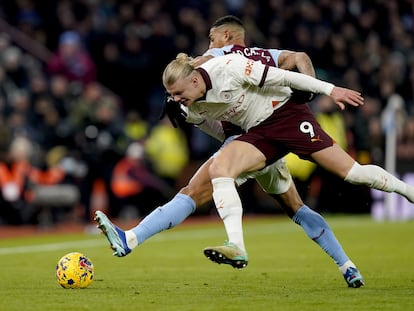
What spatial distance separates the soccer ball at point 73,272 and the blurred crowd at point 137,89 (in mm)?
8335

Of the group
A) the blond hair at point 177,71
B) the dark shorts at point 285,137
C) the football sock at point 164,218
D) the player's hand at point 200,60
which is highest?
the player's hand at point 200,60

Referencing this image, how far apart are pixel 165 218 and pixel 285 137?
1.09m

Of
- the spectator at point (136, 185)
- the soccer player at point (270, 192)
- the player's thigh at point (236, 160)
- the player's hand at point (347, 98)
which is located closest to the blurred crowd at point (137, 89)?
the spectator at point (136, 185)

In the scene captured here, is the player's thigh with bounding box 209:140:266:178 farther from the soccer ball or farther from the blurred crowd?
the blurred crowd

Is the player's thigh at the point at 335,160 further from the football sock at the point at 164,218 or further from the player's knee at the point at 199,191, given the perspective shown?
the football sock at the point at 164,218

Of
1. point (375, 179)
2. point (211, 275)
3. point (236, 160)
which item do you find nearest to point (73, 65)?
point (211, 275)

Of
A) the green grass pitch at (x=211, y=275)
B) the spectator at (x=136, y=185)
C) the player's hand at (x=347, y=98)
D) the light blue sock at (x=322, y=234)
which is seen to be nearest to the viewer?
the green grass pitch at (x=211, y=275)

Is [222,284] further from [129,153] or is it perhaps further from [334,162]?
[129,153]

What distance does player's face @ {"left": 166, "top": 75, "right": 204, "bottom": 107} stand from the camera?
25.3ft

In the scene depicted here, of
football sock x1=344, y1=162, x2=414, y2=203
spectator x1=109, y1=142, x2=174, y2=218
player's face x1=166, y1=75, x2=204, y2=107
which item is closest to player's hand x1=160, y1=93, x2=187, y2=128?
player's face x1=166, y1=75, x2=204, y2=107

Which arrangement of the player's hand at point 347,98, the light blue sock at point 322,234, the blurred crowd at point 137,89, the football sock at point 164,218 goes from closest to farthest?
the player's hand at point 347,98
the football sock at point 164,218
the light blue sock at point 322,234
the blurred crowd at point 137,89

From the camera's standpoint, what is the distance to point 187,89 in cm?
772

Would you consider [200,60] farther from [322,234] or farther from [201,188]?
[322,234]

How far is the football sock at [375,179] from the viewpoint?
7.93 meters
